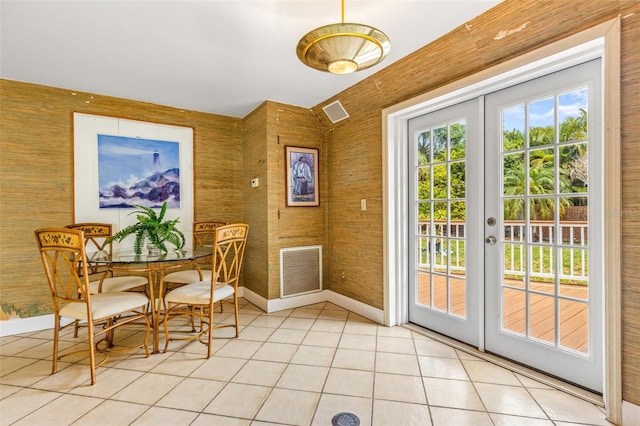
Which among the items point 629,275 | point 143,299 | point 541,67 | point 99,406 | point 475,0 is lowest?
point 99,406

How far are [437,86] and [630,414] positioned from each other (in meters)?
2.42

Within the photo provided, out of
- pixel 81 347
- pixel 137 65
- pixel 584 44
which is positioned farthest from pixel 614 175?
pixel 81 347

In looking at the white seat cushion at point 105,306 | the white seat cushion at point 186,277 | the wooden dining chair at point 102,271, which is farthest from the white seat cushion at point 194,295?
the wooden dining chair at point 102,271

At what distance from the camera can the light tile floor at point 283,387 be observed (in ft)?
5.57

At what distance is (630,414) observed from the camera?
156 cm

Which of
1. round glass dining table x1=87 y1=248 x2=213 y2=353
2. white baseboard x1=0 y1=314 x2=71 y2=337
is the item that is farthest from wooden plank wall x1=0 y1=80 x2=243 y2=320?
round glass dining table x1=87 y1=248 x2=213 y2=353

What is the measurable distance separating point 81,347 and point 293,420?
7.07ft

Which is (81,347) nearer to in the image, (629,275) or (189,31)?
(189,31)

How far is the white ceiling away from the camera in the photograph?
1872 millimetres

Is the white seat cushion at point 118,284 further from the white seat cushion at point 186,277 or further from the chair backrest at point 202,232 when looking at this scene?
the chair backrest at point 202,232

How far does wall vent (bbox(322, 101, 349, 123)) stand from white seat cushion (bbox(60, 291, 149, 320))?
8.84ft

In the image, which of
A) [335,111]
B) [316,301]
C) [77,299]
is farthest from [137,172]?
[316,301]

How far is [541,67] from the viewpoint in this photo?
1933mm

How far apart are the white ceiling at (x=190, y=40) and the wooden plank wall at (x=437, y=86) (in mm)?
152
